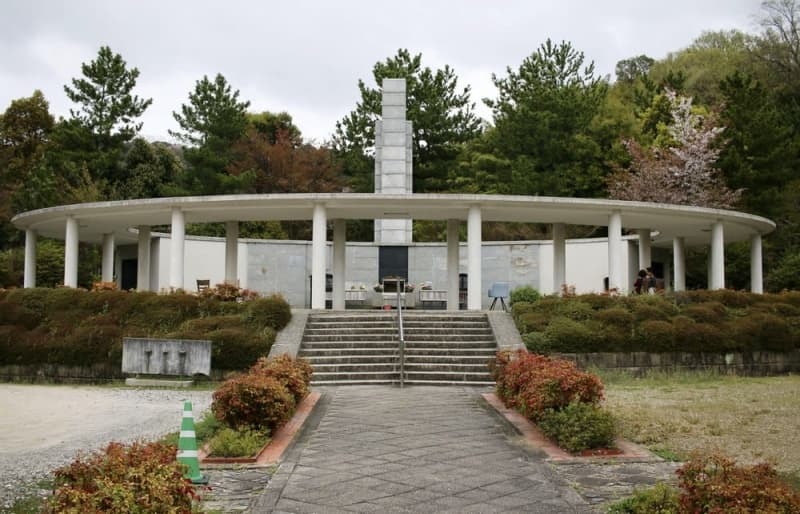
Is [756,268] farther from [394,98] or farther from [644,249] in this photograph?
[394,98]

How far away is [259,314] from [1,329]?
204 inches

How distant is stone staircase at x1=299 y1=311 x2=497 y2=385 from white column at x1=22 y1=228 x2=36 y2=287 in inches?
440

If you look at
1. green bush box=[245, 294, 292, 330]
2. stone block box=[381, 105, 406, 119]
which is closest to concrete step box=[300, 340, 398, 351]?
green bush box=[245, 294, 292, 330]

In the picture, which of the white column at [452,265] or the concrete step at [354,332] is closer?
the concrete step at [354,332]

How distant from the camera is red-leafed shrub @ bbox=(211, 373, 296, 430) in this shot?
311 inches

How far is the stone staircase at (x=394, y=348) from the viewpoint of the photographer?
1379 centimetres

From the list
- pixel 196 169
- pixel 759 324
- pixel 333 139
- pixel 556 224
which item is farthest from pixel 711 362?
pixel 333 139

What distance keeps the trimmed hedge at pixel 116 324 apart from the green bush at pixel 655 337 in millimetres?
Answer: 7039

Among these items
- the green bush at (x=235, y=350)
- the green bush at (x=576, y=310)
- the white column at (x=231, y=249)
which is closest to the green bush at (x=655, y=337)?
the green bush at (x=576, y=310)

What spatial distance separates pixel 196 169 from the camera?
37000 mm

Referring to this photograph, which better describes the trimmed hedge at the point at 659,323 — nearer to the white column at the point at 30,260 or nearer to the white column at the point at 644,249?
the white column at the point at 644,249

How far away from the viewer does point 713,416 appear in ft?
31.4

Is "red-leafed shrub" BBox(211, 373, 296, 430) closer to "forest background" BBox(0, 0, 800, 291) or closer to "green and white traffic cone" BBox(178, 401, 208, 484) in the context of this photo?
"green and white traffic cone" BBox(178, 401, 208, 484)

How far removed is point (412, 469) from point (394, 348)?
8471 millimetres
